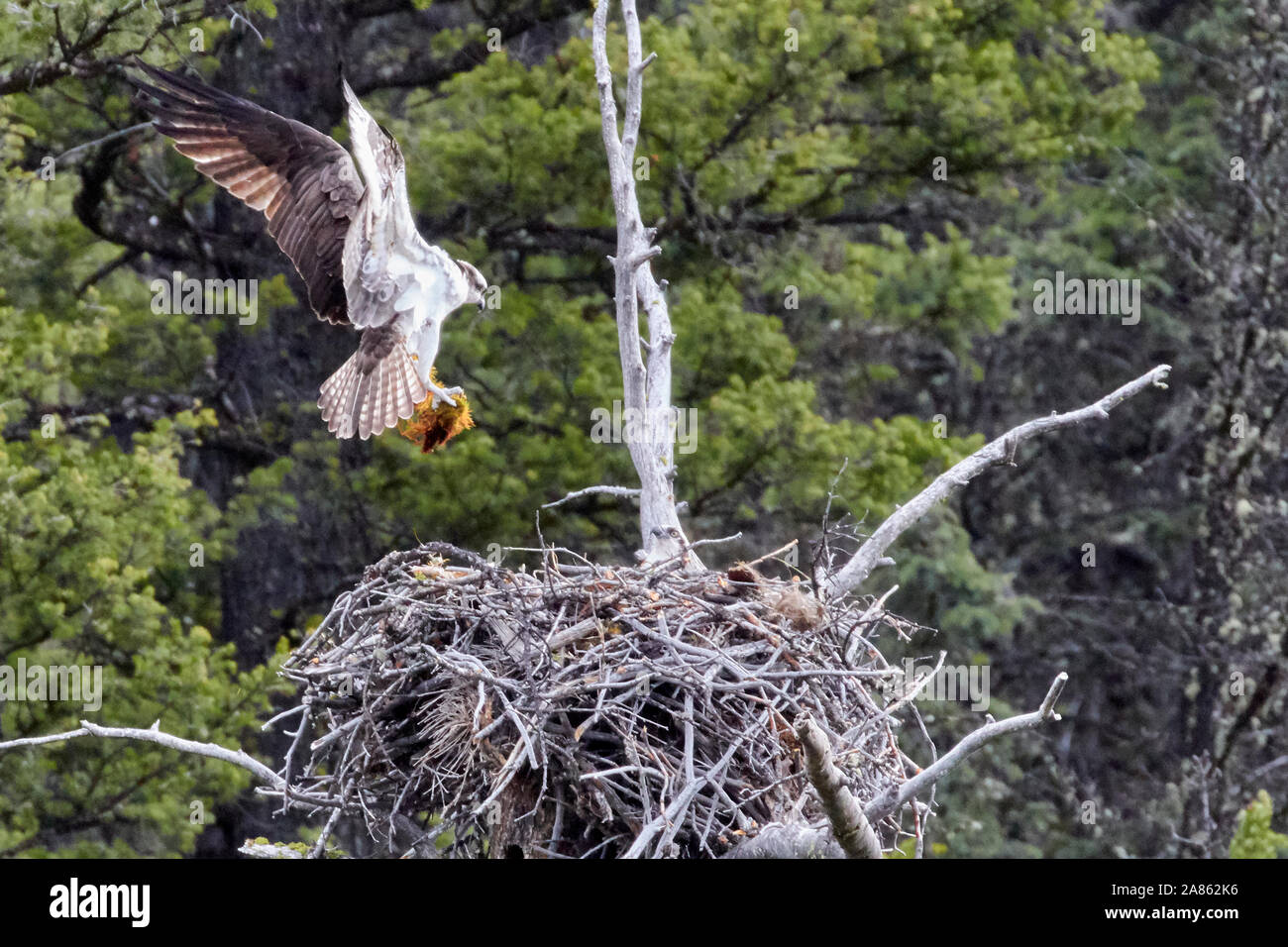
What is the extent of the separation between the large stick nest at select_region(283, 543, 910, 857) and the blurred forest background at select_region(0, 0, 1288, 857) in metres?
4.78

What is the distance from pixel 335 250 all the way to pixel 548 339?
460cm

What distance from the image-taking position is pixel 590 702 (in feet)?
17.6

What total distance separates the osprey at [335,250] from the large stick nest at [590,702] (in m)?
1.34

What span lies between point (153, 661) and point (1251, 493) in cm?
885

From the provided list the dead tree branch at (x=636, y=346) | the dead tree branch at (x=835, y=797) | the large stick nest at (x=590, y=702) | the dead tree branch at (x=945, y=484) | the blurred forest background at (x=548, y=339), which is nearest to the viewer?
the dead tree branch at (x=835, y=797)

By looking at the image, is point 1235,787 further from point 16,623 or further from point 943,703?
point 16,623

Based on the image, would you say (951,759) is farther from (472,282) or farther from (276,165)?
(276,165)

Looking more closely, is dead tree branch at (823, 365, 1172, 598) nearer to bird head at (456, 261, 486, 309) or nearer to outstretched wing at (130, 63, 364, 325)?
bird head at (456, 261, 486, 309)

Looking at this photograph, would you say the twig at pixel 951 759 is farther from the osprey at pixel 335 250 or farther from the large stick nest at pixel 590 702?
the osprey at pixel 335 250

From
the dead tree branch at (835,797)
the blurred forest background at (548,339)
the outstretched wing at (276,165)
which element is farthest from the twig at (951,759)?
the blurred forest background at (548,339)

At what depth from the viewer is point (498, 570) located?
578 cm

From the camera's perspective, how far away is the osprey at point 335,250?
7.00m

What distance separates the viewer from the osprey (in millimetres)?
7004

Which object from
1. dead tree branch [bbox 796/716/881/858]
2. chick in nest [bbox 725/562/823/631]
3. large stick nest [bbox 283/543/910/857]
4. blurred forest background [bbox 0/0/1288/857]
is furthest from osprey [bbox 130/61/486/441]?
dead tree branch [bbox 796/716/881/858]
